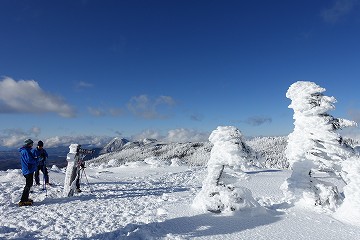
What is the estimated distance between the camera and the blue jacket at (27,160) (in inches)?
496

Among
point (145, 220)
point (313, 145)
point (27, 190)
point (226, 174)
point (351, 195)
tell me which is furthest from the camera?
point (27, 190)

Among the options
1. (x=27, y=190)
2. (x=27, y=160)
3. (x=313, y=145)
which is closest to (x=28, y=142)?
(x=27, y=160)

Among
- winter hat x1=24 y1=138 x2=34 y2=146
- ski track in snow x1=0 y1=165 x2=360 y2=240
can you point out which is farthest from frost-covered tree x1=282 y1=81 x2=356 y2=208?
winter hat x1=24 y1=138 x2=34 y2=146

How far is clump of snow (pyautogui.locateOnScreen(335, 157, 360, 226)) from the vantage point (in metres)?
10.1

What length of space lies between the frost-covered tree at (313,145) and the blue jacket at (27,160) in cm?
1077

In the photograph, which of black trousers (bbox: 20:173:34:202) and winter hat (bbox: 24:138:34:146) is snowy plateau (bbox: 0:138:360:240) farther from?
winter hat (bbox: 24:138:34:146)

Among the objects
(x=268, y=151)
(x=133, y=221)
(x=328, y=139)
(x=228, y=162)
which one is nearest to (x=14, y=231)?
(x=133, y=221)

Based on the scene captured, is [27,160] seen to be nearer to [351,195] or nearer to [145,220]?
[145,220]

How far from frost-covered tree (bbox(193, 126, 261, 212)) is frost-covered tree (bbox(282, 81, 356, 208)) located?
8.06 ft

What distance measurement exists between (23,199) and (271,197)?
1117cm

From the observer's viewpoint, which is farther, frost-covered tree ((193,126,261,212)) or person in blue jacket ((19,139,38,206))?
person in blue jacket ((19,139,38,206))

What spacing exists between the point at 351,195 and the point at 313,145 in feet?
7.25

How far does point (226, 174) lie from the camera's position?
11109mm

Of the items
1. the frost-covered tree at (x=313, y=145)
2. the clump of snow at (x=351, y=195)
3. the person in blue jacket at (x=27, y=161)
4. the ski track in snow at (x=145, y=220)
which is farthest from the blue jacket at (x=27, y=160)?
the clump of snow at (x=351, y=195)
